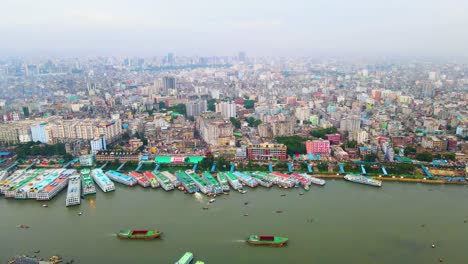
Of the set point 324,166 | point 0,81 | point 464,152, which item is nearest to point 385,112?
point 464,152

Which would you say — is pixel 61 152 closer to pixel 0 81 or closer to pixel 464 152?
pixel 464 152

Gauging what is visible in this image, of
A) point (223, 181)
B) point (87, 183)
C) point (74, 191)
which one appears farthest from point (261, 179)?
point (74, 191)

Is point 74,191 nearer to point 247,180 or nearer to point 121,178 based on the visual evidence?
point 121,178

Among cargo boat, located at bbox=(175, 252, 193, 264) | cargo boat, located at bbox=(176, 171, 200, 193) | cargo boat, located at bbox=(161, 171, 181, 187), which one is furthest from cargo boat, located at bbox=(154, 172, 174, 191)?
cargo boat, located at bbox=(175, 252, 193, 264)

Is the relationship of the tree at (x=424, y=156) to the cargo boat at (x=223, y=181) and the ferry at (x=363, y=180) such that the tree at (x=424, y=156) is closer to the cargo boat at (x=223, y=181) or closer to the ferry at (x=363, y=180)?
the ferry at (x=363, y=180)

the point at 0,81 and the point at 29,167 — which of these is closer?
the point at 29,167

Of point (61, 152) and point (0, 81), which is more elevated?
point (0, 81)
